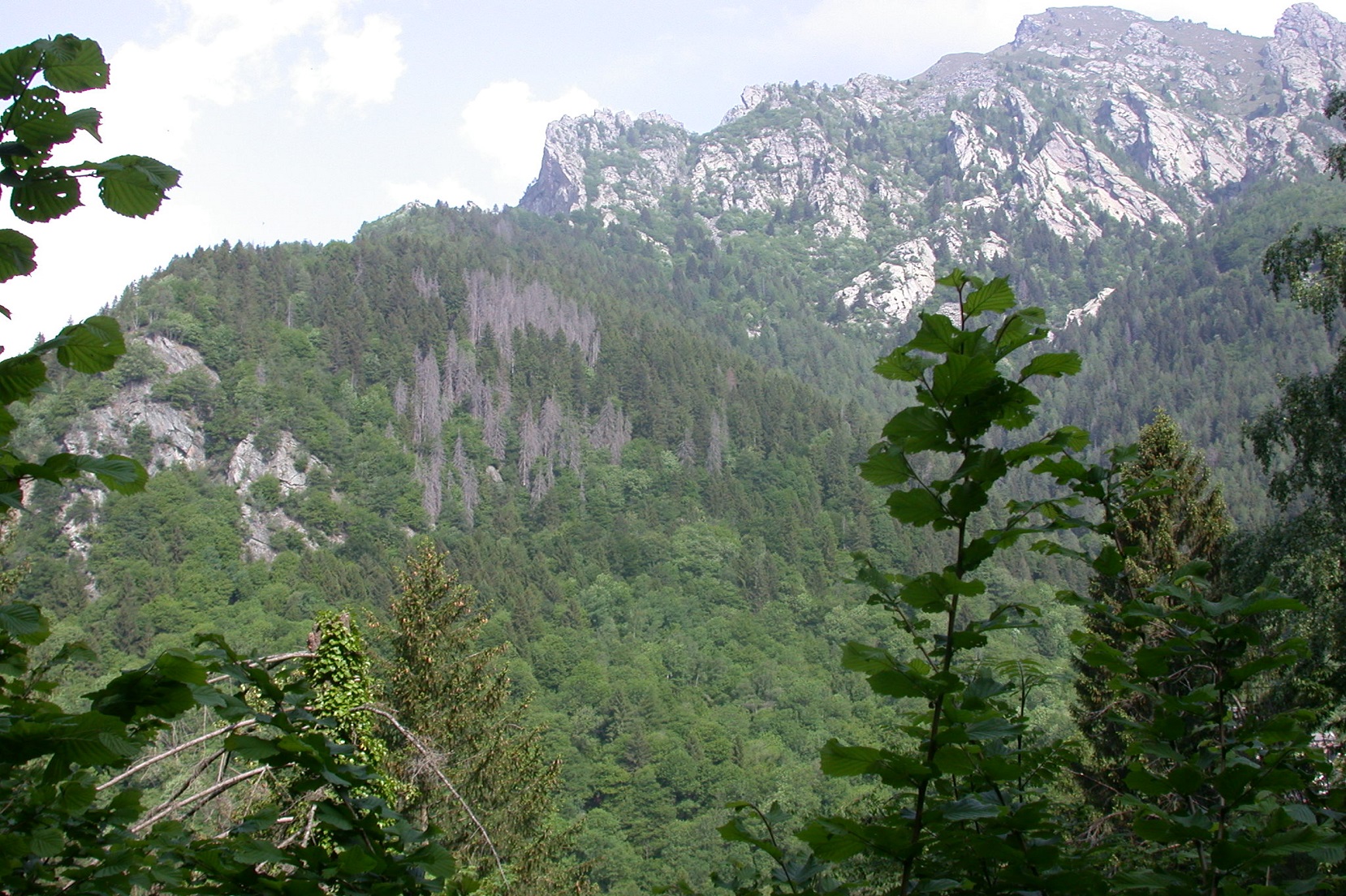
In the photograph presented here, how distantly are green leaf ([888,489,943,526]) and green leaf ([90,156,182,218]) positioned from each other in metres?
1.57

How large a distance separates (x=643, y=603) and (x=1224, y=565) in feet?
241

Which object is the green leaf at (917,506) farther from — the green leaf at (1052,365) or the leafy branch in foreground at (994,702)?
the green leaf at (1052,365)

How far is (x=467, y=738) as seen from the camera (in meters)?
16.3

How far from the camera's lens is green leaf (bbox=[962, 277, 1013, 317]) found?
1.82m

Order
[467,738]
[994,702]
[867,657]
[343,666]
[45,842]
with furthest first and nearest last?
[467,738], [343,666], [994,702], [45,842], [867,657]

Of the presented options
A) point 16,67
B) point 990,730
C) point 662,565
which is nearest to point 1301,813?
point 990,730

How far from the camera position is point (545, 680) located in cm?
6800

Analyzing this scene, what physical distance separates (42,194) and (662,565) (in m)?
87.8

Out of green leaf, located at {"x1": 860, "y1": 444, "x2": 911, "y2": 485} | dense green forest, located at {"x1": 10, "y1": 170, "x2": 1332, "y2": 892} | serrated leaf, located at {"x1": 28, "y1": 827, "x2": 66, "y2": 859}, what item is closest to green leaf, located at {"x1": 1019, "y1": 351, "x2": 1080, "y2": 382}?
green leaf, located at {"x1": 860, "y1": 444, "x2": 911, "y2": 485}

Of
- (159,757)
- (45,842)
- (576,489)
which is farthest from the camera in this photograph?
(576,489)

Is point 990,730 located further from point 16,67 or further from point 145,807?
point 16,67

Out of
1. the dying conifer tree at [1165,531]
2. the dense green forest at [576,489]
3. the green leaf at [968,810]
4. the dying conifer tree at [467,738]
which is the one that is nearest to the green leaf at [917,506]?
the green leaf at [968,810]

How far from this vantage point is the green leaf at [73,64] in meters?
1.89

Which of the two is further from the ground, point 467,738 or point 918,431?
point 467,738
